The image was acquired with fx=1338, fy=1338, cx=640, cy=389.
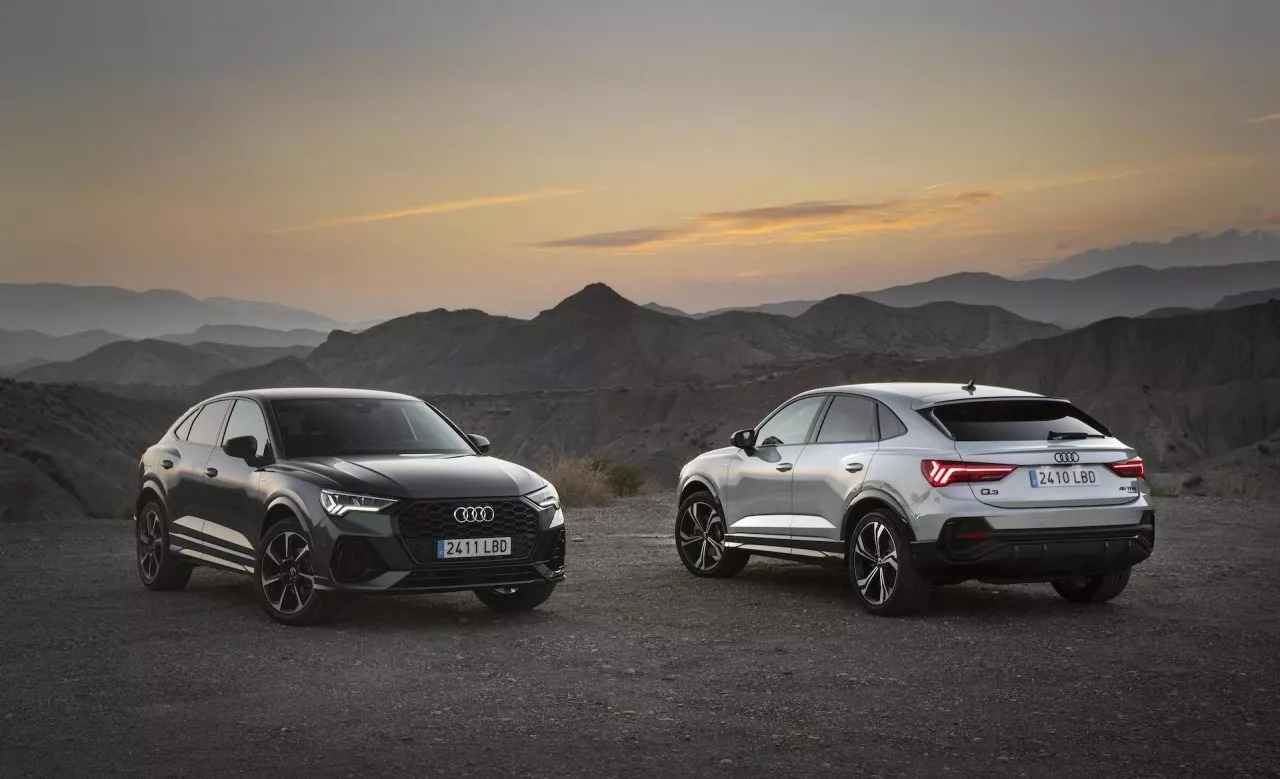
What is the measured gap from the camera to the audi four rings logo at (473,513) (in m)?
9.77

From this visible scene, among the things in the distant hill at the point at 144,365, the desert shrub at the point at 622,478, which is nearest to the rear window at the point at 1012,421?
the desert shrub at the point at 622,478

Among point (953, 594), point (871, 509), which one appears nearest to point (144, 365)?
point (953, 594)

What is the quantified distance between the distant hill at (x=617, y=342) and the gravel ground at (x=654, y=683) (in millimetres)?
132529

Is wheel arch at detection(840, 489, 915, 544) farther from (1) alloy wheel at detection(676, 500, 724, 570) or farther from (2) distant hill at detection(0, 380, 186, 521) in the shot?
(2) distant hill at detection(0, 380, 186, 521)

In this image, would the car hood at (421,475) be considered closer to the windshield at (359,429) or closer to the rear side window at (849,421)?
the windshield at (359,429)

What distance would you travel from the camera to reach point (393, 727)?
692cm

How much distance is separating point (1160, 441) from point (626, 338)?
91243 millimetres

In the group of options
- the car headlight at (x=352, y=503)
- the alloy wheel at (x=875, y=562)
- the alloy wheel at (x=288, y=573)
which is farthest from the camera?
the alloy wheel at (x=875, y=562)

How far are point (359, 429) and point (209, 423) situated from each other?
1.56 meters

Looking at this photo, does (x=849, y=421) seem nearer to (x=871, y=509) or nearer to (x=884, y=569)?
(x=871, y=509)

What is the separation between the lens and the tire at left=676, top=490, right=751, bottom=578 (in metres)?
12.5

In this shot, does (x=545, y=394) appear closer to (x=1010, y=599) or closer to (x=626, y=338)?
(x=626, y=338)

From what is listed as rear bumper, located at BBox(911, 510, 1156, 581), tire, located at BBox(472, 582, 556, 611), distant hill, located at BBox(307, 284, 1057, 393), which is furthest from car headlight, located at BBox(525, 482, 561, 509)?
distant hill, located at BBox(307, 284, 1057, 393)

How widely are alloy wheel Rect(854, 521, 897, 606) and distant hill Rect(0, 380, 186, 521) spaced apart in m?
31.2
